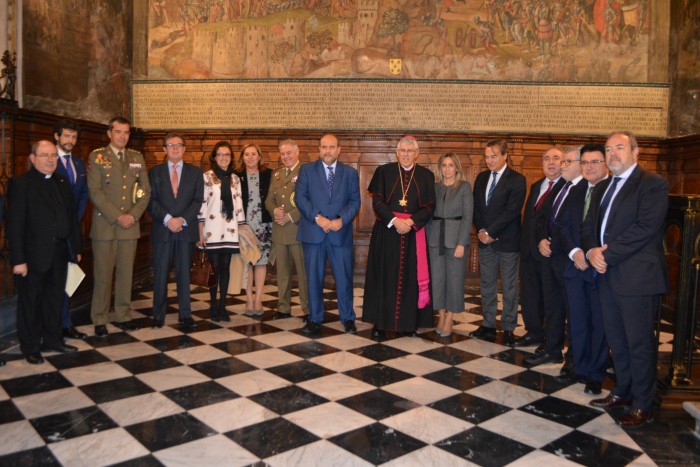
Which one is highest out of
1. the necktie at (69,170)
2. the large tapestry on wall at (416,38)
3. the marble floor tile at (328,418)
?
the large tapestry on wall at (416,38)

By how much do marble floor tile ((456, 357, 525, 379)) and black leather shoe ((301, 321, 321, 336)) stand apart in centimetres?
148

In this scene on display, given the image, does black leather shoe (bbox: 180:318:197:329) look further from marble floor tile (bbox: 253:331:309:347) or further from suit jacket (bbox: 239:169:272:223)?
suit jacket (bbox: 239:169:272:223)

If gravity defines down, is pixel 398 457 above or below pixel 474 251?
below

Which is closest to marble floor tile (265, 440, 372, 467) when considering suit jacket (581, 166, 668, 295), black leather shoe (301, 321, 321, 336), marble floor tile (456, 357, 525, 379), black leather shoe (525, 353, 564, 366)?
marble floor tile (456, 357, 525, 379)

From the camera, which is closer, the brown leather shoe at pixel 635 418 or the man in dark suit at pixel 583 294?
the brown leather shoe at pixel 635 418

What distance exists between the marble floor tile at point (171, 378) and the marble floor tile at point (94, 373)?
18 cm

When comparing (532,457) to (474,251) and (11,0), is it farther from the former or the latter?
(11,0)

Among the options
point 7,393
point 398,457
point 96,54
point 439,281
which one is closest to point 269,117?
point 96,54

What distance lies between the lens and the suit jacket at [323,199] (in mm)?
5383

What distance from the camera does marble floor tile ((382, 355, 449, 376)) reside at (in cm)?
435

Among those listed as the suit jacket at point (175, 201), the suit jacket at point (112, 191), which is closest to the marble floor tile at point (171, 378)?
the suit jacket at point (175, 201)

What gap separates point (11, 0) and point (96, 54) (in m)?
1.75

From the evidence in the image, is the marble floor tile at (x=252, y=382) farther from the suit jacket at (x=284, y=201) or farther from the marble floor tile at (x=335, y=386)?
the suit jacket at (x=284, y=201)

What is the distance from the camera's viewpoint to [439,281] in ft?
17.5
